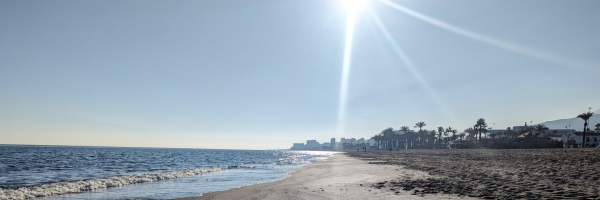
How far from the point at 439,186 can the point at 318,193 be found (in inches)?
210

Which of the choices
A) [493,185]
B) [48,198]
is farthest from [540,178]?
[48,198]

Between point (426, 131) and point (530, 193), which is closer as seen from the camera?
point (530, 193)

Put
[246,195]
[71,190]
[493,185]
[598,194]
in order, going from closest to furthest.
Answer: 1. [598,194]
2. [493,185]
3. [246,195]
4. [71,190]

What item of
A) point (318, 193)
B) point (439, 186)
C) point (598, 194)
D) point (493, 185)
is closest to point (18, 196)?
point (318, 193)

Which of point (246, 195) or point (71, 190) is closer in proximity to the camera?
point (246, 195)

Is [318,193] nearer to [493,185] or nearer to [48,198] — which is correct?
[493,185]

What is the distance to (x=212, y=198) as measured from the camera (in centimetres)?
1295

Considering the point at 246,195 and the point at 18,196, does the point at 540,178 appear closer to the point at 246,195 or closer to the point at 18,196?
the point at 246,195

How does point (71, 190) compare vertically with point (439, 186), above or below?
below

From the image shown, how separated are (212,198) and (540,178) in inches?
584

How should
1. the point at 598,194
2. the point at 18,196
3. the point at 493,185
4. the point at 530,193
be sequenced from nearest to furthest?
the point at 598,194, the point at 530,193, the point at 493,185, the point at 18,196

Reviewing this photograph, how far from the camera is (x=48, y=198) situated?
14133 millimetres

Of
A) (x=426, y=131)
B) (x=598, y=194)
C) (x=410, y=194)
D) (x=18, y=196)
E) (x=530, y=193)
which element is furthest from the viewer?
(x=426, y=131)

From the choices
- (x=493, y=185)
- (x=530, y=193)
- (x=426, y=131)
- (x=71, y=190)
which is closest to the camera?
(x=530, y=193)
